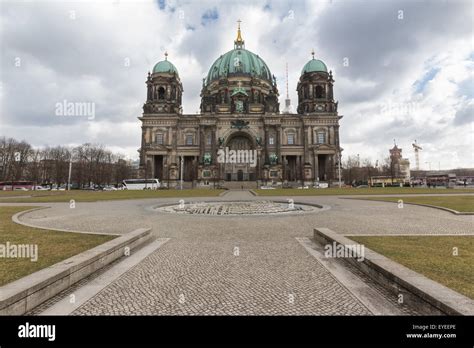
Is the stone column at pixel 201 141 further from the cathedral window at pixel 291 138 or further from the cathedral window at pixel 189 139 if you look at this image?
the cathedral window at pixel 291 138

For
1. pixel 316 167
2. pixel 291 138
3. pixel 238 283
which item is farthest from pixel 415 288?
pixel 291 138

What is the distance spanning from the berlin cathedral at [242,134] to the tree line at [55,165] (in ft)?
73.6

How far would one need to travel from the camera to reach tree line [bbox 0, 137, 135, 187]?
71.5 meters

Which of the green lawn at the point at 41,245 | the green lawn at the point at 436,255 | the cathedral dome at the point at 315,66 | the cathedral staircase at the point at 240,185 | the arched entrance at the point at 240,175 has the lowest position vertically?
the green lawn at the point at 436,255

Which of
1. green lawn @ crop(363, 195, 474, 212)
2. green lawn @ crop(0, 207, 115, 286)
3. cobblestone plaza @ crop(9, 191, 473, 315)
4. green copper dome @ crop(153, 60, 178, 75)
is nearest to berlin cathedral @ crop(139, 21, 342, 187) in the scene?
green copper dome @ crop(153, 60, 178, 75)

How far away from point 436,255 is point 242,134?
6813 centimetres

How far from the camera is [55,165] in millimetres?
77375

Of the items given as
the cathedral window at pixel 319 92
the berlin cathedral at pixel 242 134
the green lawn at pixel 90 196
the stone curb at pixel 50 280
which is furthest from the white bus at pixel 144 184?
the stone curb at pixel 50 280

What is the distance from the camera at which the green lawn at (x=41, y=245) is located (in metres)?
4.69

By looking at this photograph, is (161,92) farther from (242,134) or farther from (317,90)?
(317,90)
